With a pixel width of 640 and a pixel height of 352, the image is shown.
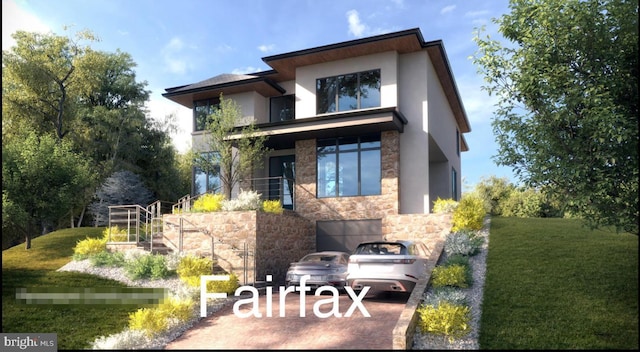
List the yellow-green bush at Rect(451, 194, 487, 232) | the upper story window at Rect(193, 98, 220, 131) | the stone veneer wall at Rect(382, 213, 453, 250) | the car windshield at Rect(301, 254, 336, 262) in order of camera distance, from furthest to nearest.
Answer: the upper story window at Rect(193, 98, 220, 131), the stone veneer wall at Rect(382, 213, 453, 250), the yellow-green bush at Rect(451, 194, 487, 232), the car windshield at Rect(301, 254, 336, 262)

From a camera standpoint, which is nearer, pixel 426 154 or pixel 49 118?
pixel 426 154

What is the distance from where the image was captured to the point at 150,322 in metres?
9.51

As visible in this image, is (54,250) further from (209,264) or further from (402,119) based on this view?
(402,119)

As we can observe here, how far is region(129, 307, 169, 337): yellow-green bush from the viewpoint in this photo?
31.0 feet

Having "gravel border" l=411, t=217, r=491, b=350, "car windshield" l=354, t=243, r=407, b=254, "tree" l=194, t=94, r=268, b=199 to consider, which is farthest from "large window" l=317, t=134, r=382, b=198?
"gravel border" l=411, t=217, r=491, b=350

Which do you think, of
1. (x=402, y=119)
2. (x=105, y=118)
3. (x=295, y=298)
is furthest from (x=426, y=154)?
(x=105, y=118)

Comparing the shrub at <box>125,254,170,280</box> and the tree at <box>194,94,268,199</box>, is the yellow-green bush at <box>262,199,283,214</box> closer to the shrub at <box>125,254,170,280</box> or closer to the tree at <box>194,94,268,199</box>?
the tree at <box>194,94,268,199</box>

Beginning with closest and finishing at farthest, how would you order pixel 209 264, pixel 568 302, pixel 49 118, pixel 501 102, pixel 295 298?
A: pixel 568 302 → pixel 501 102 → pixel 295 298 → pixel 209 264 → pixel 49 118

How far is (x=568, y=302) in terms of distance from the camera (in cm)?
866

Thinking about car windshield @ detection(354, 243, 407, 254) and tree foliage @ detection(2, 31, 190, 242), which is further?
tree foliage @ detection(2, 31, 190, 242)

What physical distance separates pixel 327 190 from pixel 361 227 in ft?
6.99

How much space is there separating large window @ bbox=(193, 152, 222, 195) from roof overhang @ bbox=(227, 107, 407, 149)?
246 cm

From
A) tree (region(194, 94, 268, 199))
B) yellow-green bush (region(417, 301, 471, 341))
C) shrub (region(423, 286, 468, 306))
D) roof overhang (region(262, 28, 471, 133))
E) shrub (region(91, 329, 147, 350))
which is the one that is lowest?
shrub (region(91, 329, 147, 350))

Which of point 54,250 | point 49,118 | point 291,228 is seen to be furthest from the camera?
point 49,118
